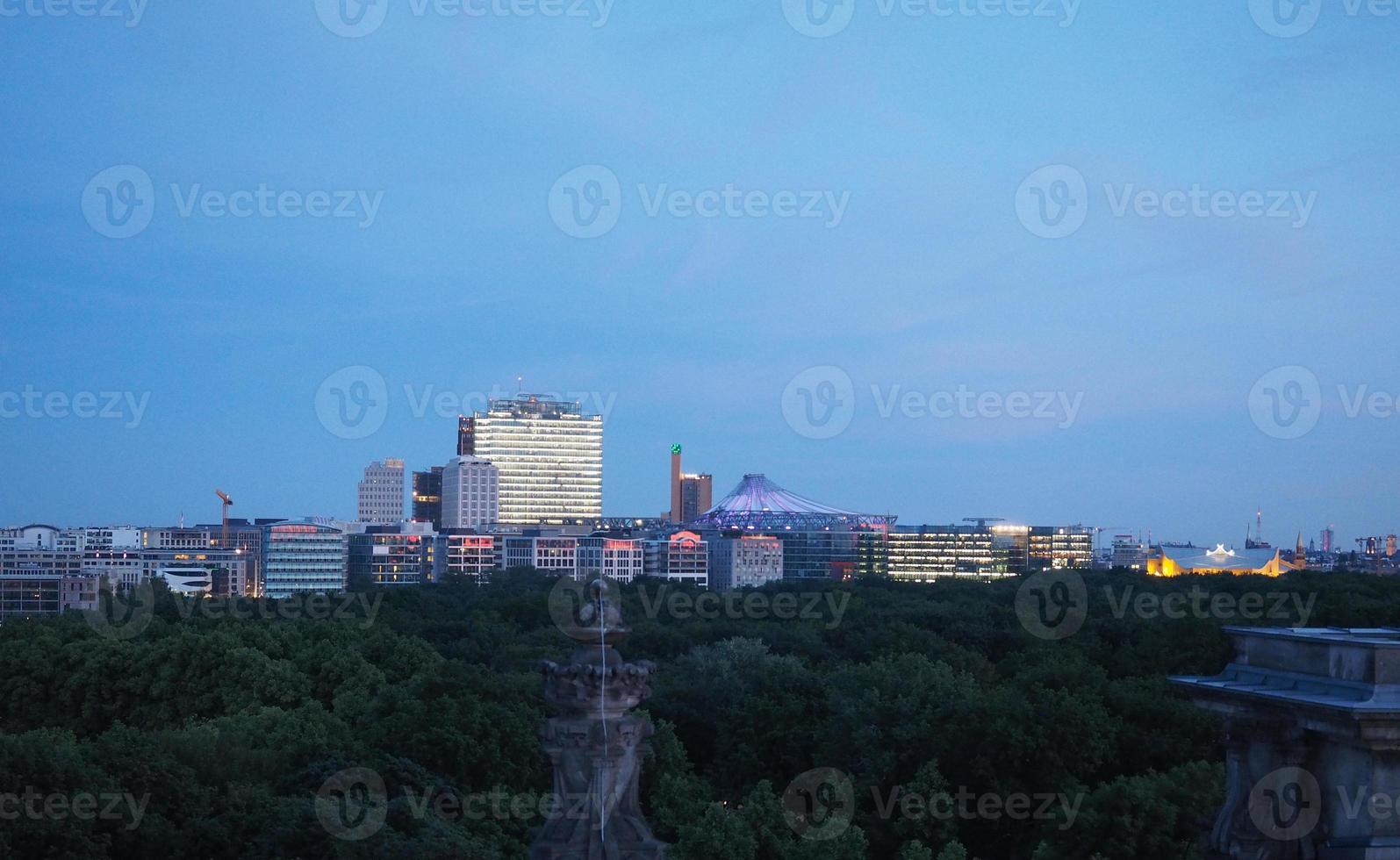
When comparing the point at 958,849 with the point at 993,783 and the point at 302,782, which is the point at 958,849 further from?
the point at 302,782

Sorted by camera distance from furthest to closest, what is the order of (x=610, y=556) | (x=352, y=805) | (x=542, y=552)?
(x=610, y=556)
(x=542, y=552)
(x=352, y=805)

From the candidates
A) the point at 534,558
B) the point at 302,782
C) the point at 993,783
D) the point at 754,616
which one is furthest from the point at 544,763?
the point at 534,558

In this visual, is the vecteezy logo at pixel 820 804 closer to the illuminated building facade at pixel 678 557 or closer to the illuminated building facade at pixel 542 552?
the illuminated building facade at pixel 542 552

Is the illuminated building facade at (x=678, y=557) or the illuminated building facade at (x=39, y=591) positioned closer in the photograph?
the illuminated building facade at (x=39, y=591)

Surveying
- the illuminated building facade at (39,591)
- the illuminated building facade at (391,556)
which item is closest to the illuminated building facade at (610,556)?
the illuminated building facade at (391,556)

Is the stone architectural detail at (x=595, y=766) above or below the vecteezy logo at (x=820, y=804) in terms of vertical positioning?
above

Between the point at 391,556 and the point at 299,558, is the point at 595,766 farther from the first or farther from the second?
the point at 391,556

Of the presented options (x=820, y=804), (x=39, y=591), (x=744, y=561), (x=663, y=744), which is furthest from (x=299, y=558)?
(x=820, y=804)

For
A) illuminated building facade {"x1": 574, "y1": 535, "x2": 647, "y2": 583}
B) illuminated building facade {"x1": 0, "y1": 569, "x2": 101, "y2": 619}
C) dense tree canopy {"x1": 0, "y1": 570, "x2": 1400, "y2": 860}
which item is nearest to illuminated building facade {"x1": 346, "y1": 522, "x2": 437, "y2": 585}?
illuminated building facade {"x1": 574, "y1": 535, "x2": 647, "y2": 583}
